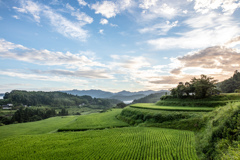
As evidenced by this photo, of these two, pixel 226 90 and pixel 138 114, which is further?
pixel 226 90

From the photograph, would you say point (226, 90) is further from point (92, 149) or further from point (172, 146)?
point (92, 149)

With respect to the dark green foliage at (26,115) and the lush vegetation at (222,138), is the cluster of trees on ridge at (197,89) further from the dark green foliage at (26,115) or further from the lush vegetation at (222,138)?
the dark green foliage at (26,115)

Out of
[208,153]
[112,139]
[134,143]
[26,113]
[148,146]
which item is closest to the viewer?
[208,153]

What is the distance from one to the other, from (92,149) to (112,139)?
15.1 feet

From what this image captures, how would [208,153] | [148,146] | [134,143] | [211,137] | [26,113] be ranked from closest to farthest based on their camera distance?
[208,153], [211,137], [148,146], [134,143], [26,113]

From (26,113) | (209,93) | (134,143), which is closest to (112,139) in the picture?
(134,143)

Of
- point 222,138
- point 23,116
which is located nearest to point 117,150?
point 222,138

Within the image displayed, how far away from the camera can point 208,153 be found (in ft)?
48.2

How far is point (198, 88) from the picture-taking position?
41.0 metres

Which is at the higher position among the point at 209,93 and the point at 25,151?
the point at 209,93

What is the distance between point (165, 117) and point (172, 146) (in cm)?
1382

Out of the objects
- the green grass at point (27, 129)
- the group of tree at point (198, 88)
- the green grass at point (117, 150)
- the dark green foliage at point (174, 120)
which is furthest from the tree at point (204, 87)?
the green grass at point (27, 129)

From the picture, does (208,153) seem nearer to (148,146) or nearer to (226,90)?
(148,146)

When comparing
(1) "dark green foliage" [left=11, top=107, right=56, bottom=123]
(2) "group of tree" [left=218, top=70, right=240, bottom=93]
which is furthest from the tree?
(1) "dark green foliage" [left=11, top=107, right=56, bottom=123]
